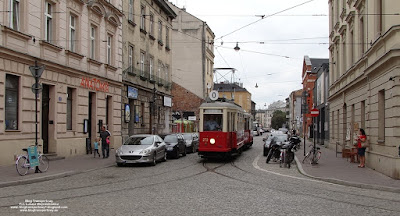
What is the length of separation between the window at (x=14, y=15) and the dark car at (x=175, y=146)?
382 inches

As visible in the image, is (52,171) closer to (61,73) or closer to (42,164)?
(42,164)

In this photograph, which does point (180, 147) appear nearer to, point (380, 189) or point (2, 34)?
point (2, 34)

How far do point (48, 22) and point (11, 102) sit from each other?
4768 mm

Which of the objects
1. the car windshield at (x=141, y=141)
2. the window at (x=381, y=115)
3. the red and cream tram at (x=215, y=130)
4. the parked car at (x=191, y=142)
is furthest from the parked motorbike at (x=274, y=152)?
the parked car at (x=191, y=142)

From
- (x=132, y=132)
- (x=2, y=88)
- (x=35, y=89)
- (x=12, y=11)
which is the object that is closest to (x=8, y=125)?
(x=2, y=88)

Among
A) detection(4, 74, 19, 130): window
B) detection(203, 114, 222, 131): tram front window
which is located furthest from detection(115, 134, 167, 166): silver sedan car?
detection(4, 74, 19, 130): window

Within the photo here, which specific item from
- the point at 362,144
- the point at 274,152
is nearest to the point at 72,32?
the point at 274,152

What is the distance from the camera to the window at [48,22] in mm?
18719

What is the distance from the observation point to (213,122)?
19312mm

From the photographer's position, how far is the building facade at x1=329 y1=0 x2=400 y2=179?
14.0 meters

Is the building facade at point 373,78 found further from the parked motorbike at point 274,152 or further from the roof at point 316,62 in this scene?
the roof at point 316,62

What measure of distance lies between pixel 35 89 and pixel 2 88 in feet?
7.24

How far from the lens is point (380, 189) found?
1186cm

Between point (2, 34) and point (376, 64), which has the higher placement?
point (2, 34)
